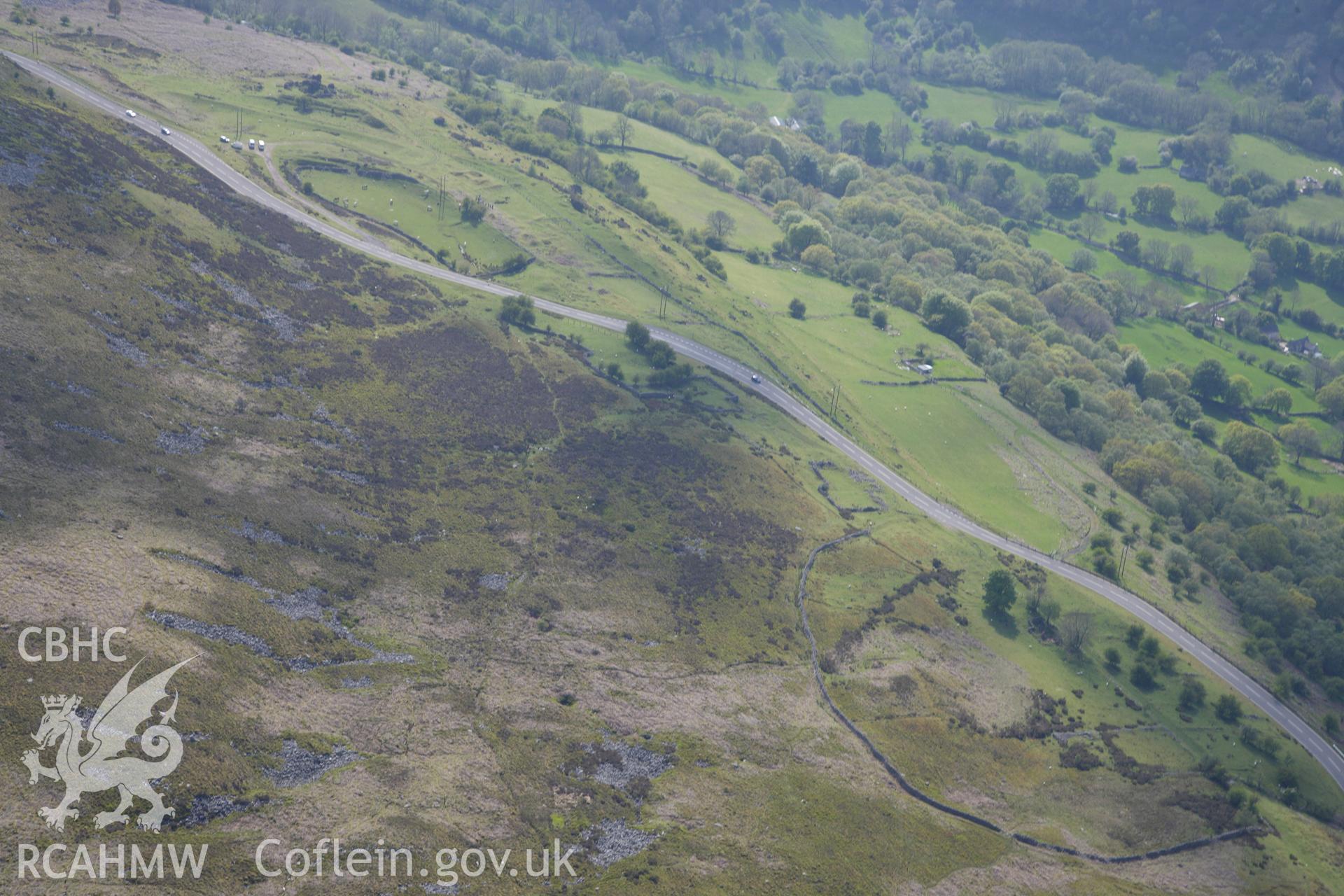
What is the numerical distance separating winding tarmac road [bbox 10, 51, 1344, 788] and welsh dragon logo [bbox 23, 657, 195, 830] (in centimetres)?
12202

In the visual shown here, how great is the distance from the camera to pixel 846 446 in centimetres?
18225

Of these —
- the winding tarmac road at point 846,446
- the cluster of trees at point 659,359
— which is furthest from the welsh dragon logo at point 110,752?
the winding tarmac road at point 846,446

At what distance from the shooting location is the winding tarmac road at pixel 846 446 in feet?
484

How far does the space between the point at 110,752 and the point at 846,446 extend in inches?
5134

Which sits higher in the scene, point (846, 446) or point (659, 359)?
point (659, 359)

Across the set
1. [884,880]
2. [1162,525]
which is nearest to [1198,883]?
[884,880]

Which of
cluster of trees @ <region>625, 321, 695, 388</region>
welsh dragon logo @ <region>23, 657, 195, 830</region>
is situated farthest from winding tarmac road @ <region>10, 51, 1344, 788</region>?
welsh dragon logo @ <region>23, 657, 195, 830</region>

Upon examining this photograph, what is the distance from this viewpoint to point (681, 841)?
3593 inches

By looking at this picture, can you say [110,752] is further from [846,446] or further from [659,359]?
[846,446]

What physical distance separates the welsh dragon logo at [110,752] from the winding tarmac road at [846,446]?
400 feet

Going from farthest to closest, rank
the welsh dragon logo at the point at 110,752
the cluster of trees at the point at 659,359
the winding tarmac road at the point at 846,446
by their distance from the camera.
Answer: the cluster of trees at the point at 659,359, the winding tarmac road at the point at 846,446, the welsh dragon logo at the point at 110,752

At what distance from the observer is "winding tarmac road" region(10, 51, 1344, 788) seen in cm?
14762

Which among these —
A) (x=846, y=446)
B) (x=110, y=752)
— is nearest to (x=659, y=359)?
(x=846, y=446)

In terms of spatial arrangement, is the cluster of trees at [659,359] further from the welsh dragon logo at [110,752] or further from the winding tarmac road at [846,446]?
the welsh dragon logo at [110,752]
